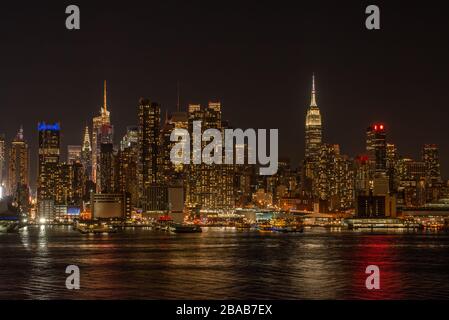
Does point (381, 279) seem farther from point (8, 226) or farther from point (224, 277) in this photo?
point (8, 226)

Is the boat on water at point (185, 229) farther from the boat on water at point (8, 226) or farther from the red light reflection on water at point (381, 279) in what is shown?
the red light reflection on water at point (381, 279)

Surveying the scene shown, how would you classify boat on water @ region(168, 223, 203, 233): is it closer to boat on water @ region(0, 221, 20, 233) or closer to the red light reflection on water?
boat on water @ region(0, 221, 20, 233)

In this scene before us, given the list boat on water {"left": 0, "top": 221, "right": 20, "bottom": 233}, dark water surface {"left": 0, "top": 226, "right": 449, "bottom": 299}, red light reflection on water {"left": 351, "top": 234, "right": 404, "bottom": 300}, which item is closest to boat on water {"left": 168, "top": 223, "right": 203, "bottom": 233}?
boat on water {"left": 0, "top": 221, "right": 20, "bottom": 233}

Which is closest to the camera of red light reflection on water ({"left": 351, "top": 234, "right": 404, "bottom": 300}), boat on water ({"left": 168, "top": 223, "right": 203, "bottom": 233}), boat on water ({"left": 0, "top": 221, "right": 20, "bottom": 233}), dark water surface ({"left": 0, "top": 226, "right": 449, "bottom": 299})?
red light reflection on water ({"left": 351, "top": 234, "right": 404, "bottom": 300})

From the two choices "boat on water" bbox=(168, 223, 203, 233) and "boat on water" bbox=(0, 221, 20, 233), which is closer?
"boat on water" bbox=(168, 223, 203, 233)

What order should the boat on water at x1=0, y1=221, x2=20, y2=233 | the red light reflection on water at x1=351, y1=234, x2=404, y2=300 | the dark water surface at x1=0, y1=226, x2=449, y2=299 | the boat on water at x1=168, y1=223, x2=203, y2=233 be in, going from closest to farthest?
the red light reflection on water at x1=351, y1=234, x2=404, y2=300, the dark water surface at x1=0, y1=226, x2=449, y2=299, the boat on water at x1=168, y1=223, x2=203, y2=233, the boat on water at x1=0, y1=221, x2=20, y2=233

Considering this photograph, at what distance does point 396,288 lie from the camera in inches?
1485

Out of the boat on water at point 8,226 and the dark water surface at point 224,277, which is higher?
the dark water surface at point 224,277

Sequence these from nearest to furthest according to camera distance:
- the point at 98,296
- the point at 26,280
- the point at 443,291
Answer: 1. the point at 98,296
2. the point at 443,291
3. the point at 26,280

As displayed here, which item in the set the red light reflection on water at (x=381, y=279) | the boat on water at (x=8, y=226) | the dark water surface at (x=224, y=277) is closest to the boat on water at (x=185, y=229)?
the boat on water at (x=8, y=226)

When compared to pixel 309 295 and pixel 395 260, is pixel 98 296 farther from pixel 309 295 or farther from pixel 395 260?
pixel 395 260
